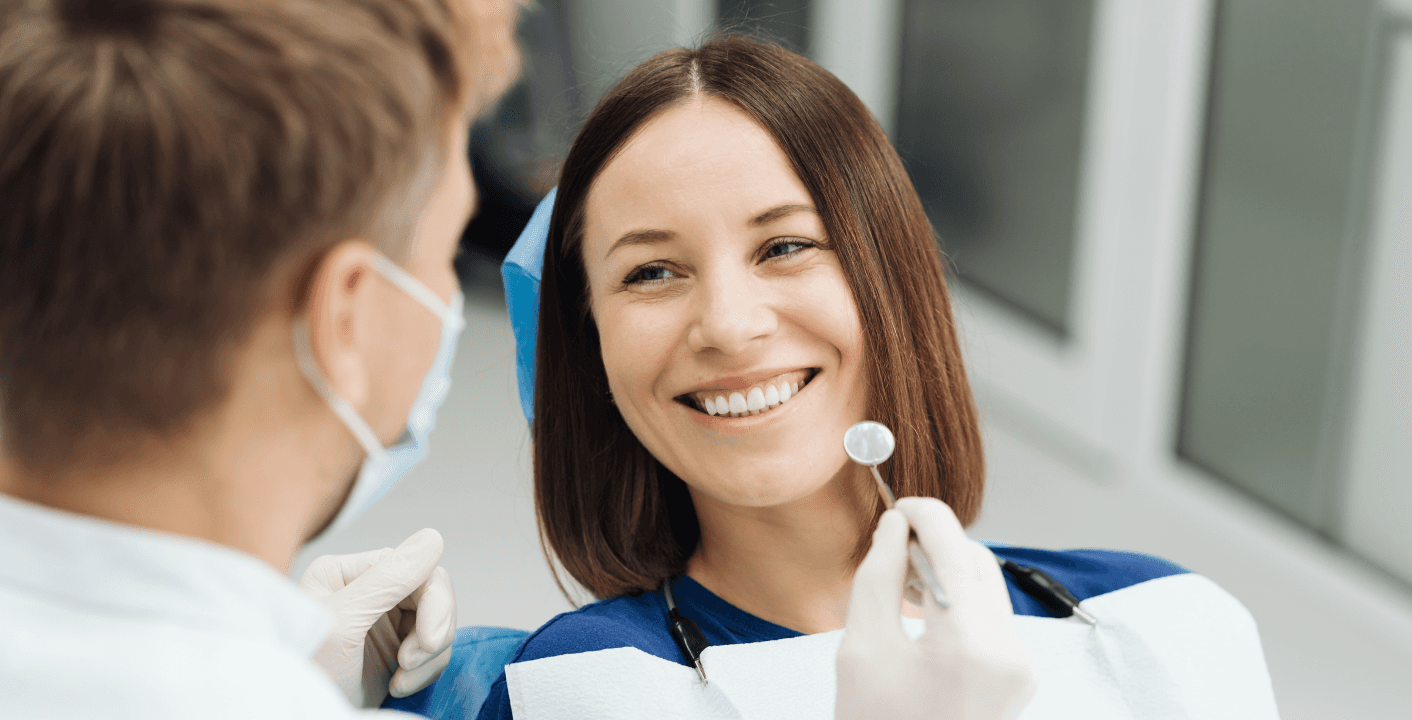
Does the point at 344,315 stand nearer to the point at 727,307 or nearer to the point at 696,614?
the point at 727,307

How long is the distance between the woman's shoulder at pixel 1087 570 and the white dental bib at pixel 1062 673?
0.02 m

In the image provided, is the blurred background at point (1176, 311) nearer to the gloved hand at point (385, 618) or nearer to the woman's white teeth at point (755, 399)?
the gloved hand at point (385, 618)

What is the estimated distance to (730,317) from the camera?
1.19 m

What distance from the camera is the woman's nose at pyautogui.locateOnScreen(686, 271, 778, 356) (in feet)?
3.92

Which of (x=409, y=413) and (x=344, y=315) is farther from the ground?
(x=344, y=315)

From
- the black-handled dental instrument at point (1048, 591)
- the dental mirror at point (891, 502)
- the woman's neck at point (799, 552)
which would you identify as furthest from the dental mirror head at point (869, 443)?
the black-handled dental instrument at point (1048, 591)

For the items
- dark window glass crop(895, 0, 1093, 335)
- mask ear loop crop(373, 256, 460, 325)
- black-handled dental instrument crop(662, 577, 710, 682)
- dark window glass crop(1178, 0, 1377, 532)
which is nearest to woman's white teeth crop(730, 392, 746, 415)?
black-handled dental instrument crop(662, 577, 710, 682)

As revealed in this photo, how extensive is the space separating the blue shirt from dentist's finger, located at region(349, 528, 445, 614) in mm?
146

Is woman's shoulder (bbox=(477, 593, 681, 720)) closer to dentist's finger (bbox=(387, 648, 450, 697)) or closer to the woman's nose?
dentist's finger (bbox=(387, 648, 450, 697))

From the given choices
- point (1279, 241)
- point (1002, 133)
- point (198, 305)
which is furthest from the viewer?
point (1002, 133)

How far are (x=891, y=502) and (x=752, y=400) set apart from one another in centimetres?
20

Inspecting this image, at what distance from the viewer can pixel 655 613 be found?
134 cm

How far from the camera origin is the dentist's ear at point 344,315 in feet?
2.30

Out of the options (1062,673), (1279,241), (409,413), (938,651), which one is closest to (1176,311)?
(1279,241)
